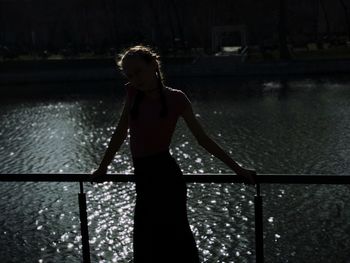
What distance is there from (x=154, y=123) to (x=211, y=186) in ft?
30.3

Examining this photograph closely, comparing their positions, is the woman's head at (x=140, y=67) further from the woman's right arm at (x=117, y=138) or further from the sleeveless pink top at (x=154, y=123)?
the woman's right arm at (x=117, y=138)

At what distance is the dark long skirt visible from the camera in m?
3.25

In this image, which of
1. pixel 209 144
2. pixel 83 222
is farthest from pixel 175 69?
pixel 209 144

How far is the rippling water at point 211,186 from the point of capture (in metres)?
9.32

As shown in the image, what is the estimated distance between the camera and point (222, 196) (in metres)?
11.6

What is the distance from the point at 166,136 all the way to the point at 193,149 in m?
13.6

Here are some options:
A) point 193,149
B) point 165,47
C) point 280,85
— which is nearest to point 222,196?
point 193,149

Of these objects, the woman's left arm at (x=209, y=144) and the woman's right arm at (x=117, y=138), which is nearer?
the woman's left arm at (x=209, y=144)

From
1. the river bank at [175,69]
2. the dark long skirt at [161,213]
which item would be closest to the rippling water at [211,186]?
the dark long skirt at [161,213]

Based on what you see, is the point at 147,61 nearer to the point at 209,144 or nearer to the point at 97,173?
the point at 209,144

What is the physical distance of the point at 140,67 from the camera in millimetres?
3203

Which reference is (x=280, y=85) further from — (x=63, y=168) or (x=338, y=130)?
(x=63, y=168)

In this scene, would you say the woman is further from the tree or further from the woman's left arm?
the tree

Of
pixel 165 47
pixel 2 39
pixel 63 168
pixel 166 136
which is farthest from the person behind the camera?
pixel 2 39
